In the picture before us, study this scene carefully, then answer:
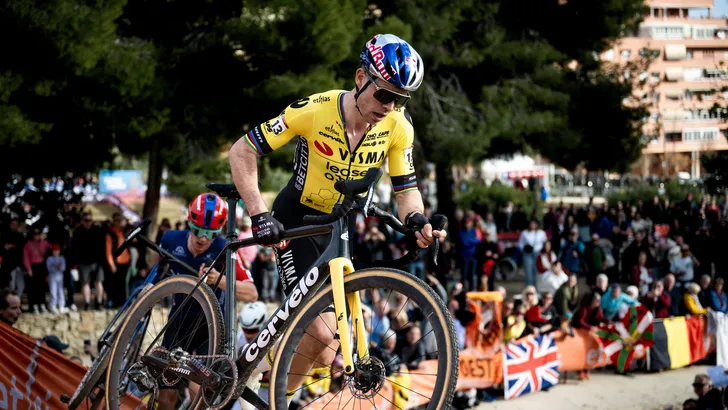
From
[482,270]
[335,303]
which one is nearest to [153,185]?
[482,270]

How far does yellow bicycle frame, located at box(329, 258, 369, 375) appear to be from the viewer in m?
4.38

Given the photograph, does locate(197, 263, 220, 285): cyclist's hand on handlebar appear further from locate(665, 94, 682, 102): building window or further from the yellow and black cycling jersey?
locate(665, 94, 682, 102): building window

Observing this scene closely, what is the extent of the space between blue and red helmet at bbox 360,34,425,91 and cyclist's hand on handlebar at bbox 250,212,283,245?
0.94 m

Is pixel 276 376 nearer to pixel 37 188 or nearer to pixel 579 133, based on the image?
pixel 37 188

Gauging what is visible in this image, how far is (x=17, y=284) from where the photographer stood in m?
15.7

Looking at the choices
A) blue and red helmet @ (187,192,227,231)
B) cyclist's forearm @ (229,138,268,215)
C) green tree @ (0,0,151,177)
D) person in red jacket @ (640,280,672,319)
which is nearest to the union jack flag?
person in red jacket @ (640,280,672,319)

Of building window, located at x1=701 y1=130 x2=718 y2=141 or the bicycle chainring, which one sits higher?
building window, located at x1=701 y1=130 x2=718 y2=141

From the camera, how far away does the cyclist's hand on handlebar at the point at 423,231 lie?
4.63 m

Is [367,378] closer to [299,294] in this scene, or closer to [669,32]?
[299,294]

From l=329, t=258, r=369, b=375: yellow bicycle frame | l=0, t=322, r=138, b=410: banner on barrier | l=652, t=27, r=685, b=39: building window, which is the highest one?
l=652, t=27, r=685, b=39: building window

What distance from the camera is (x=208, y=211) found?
643 centimetres

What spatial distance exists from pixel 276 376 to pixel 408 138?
1.59m

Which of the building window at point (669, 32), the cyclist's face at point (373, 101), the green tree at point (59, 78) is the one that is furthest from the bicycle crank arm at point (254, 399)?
the building window at point (669, 32)

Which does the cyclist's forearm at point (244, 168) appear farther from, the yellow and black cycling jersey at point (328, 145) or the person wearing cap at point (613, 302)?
the person wearing cap at point (613, 302)
